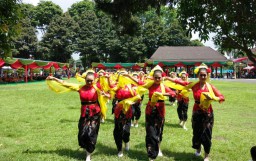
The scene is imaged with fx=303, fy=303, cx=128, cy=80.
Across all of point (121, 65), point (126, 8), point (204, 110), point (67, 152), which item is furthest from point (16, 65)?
point (126, 8)

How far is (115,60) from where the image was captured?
2670 inches

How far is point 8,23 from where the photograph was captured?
4.89 m

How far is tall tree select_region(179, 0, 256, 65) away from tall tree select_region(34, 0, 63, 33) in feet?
231

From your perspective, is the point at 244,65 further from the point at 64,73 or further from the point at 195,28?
the point at 195,28

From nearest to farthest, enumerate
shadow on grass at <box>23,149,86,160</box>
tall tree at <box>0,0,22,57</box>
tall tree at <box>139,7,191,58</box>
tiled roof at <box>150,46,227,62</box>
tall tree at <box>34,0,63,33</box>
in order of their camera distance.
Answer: tall tree at <box>0,0,22,57</box> → shadow on grass at <box>23,149,86,160</box> → tiled roof at <box>150,46,227,62</box> → tall tree at <box>139,7,191,58</box> → tall tree at <box>34,0,63,33</box>

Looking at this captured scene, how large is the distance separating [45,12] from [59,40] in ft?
41.4

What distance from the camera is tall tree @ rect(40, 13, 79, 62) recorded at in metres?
63.0

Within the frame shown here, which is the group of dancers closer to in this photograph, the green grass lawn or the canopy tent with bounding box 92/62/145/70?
the green grass lawn

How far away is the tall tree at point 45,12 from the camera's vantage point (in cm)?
7131

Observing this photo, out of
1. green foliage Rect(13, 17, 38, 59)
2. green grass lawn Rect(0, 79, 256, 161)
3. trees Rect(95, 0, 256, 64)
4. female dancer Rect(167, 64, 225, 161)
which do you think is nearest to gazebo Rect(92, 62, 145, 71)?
green foliage Rect(13, 17, 38, 59)

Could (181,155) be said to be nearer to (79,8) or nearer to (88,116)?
(88,116)

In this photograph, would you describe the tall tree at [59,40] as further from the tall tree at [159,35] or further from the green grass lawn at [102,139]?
the green grass lawn at [102,139]

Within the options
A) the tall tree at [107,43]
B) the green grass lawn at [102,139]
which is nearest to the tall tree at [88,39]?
the tall tree at [107,43]

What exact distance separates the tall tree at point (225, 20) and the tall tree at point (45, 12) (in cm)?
7039
